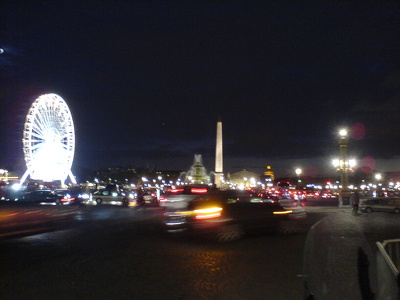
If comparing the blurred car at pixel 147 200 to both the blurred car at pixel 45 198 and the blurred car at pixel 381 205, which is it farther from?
the blurred car at pixel 381 205

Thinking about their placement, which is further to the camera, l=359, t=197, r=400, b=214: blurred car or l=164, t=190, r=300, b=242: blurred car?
→ l=359, t=197, r=400, b=214: blurred car

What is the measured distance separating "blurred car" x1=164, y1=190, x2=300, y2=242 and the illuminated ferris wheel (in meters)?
35.5

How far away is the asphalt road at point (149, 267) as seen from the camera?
7.63m

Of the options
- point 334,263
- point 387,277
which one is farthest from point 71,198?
point 387,277

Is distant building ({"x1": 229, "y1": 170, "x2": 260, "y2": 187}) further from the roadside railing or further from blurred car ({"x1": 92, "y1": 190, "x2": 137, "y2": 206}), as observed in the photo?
the roadside railing

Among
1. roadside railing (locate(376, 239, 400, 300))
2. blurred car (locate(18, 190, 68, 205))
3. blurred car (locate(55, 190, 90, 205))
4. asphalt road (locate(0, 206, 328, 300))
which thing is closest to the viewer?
roadside railing (locate(376, 239, 400, 300))

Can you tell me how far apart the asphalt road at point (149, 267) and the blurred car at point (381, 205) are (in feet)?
65.0

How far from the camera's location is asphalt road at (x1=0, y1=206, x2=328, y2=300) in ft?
25.0

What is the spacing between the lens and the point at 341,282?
328 inches

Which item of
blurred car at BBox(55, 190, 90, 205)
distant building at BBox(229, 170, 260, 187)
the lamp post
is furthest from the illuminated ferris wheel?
distant building at BBox(229, 170, 260, 187)

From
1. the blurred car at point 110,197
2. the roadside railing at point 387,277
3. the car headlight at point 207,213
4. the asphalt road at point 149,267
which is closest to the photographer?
the roadside railing at point 387,277

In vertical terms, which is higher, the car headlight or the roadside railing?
the car headlight

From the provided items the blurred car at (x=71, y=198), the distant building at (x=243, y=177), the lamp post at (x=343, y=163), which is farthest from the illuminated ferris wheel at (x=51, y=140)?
the distant building at (x=243, y=177)

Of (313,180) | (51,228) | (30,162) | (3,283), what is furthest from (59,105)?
(313,180)
